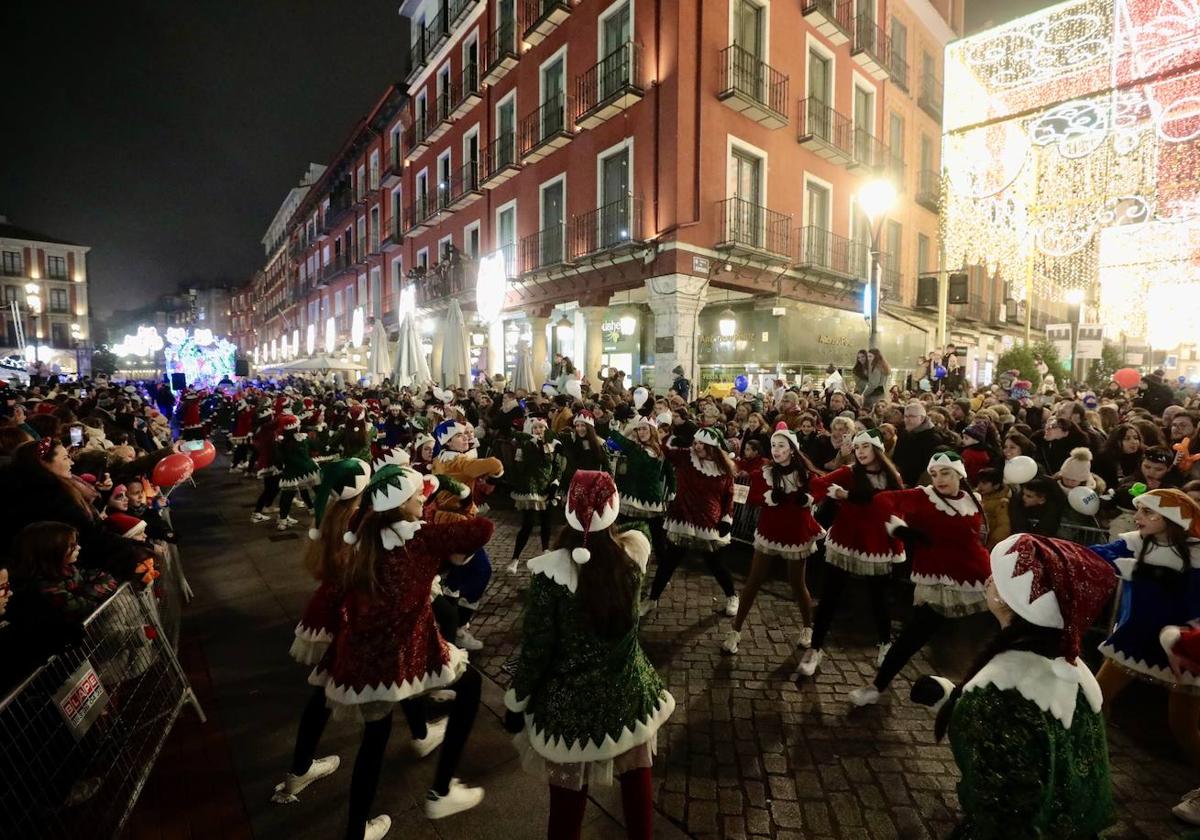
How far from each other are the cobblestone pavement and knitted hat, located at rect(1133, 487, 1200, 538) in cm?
146

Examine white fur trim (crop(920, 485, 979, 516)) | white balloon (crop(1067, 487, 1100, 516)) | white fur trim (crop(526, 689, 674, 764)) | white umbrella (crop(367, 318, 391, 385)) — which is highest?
white umbrella (crop(367, 318, 391, 385))

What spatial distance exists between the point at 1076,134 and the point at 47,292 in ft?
286

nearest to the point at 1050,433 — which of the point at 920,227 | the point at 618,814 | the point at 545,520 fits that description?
the point at 545,520

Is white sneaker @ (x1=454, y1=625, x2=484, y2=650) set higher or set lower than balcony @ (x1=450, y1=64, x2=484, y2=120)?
lower

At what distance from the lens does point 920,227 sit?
74.7ft

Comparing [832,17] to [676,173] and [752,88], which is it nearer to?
→ [752,88]

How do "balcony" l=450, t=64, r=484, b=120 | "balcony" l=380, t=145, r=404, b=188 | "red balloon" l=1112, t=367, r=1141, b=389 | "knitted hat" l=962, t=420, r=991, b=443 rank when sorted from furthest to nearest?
"balcony" l=380, t=145, r=404, b=188 → "balcony" l=450, t=64, r=484, b=120 → "red balloon" l=1112, t=367, r=1141, b=389 → "knitted hat" l=962, t=420, r=991, b=443

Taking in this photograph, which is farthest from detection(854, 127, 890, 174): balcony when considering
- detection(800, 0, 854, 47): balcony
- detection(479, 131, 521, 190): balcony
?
detection(479, 131, 521, 190): balcony

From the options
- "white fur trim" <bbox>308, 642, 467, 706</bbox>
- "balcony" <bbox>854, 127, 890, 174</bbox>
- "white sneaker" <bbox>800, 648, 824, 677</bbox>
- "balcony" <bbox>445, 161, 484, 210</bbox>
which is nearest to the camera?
"white fur trim" <bbox>308, 642, 467, 706</bbox>

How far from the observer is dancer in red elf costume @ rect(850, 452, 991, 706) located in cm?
373

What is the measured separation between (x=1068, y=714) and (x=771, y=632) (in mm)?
3380

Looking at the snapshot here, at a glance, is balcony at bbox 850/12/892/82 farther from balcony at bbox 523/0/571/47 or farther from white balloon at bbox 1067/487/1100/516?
white balloon at bbox 1067/487/1100/516

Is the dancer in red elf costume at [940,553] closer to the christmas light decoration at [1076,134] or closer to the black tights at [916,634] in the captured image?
the black tights at [916,634]

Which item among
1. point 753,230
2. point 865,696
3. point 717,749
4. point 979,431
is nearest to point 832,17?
point 753,230
